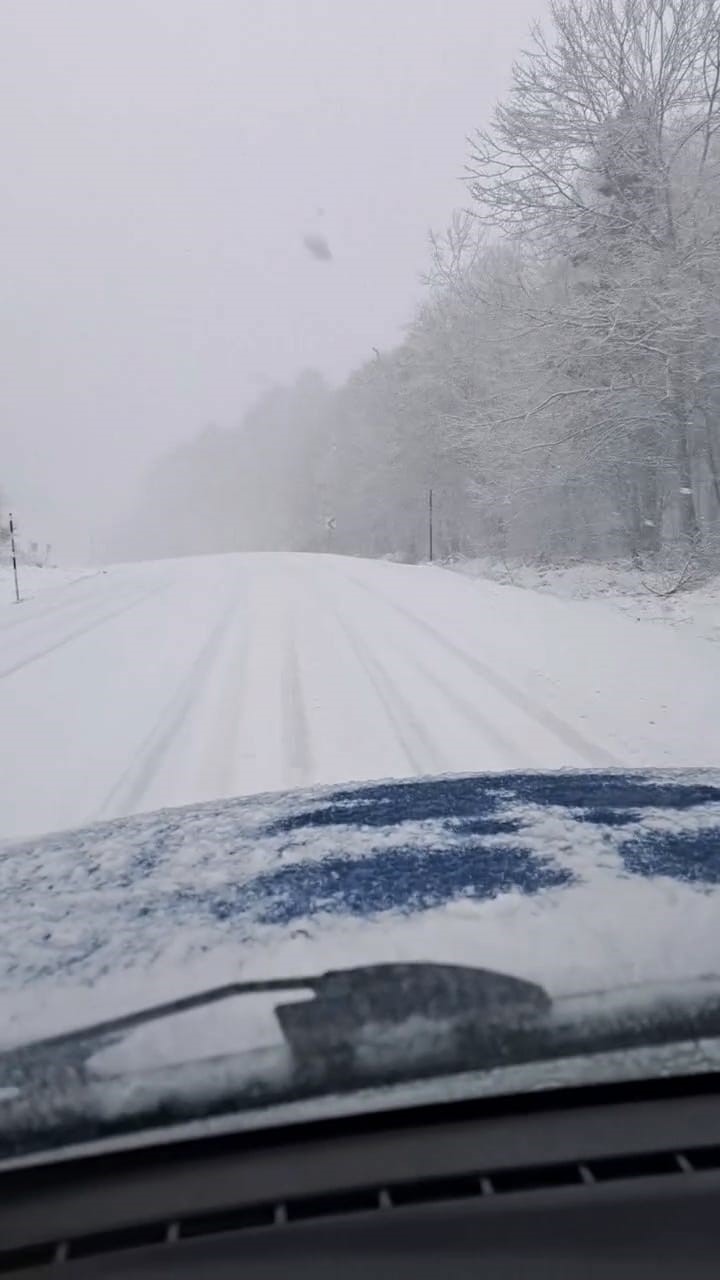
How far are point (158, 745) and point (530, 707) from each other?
10.4 feet

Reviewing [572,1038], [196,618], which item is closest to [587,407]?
[196,618]

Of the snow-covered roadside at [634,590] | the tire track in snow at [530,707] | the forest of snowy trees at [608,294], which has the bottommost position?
the tire track in snow at [530,707]

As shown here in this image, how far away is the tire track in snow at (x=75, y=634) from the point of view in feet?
28.9

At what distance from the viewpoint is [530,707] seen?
22.8 ft

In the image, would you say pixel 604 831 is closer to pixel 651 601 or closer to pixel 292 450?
pixel 651 601

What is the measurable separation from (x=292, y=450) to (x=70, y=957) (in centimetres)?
8354

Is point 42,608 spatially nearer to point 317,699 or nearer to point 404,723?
point 317,699

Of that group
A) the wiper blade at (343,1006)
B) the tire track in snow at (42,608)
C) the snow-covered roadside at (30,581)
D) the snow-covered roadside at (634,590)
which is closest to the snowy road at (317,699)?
the tire track in snow at (42,608)

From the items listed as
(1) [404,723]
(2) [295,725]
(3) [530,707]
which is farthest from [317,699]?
(3) [530,707]

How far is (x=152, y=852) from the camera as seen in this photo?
8.46 ft

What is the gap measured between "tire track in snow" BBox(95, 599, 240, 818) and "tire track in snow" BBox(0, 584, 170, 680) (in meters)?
1.92

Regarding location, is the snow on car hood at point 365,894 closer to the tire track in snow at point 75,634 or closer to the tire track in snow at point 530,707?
the tire track in snow at point 530,707

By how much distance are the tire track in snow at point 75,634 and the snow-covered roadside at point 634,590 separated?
26.3 ft

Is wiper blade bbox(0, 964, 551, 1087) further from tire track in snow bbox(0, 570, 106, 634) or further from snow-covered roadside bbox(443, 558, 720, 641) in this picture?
tire track in snow bbox(0, 570, 106, 634)
